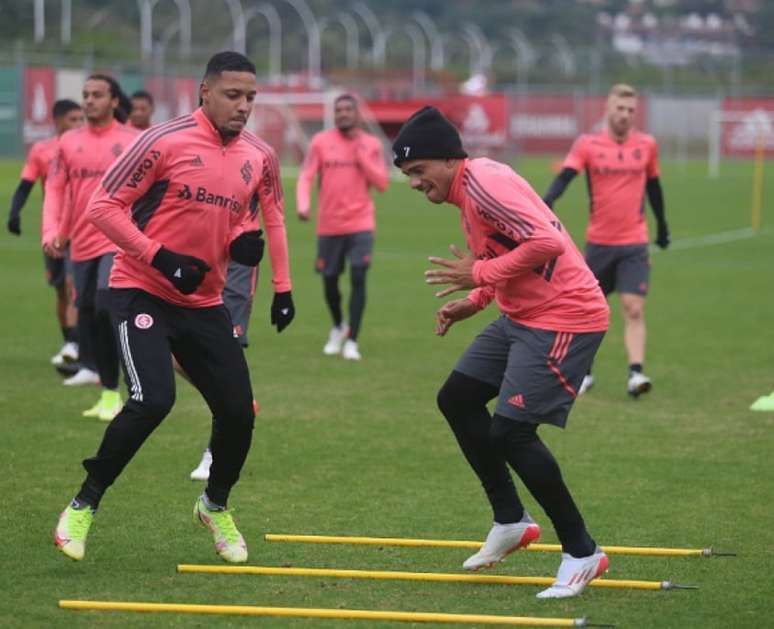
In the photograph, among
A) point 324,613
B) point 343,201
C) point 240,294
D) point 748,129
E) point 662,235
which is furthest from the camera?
point 748,129

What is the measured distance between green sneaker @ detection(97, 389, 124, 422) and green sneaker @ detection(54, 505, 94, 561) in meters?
3.91

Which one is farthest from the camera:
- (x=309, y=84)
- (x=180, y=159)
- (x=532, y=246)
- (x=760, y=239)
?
(x=309, y=84)

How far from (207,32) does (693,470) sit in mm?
65405

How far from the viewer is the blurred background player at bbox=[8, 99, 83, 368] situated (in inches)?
526

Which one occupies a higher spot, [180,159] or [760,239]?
[180,159]

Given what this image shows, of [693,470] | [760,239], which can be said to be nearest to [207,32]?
[760,239]

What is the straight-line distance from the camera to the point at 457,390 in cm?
698

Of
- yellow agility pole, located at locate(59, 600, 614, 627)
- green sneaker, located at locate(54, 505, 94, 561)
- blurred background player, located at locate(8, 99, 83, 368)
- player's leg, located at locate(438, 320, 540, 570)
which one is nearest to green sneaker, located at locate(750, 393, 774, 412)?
player's leg, located at locate(438, 320, 540, 570)

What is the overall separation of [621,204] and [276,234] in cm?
541

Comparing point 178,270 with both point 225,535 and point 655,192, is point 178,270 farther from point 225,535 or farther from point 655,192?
point 655,192

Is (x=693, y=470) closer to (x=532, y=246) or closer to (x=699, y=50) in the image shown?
(x=532, y=246)

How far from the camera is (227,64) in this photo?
22.9ft

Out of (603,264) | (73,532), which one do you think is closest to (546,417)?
(73,532)

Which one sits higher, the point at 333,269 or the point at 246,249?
the point at 246,249
